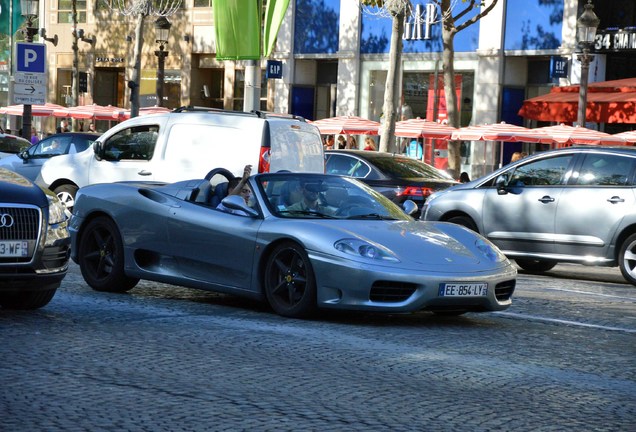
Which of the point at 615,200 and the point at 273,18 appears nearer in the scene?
the point at 615,200

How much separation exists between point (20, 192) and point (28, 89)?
679 inches

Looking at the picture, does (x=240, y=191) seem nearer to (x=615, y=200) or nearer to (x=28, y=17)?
(x=615, y=200)

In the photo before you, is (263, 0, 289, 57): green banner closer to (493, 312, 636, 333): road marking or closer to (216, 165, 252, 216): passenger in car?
(216, 165, 252, 216): passenger in car

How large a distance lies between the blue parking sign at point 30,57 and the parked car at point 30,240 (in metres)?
16.9

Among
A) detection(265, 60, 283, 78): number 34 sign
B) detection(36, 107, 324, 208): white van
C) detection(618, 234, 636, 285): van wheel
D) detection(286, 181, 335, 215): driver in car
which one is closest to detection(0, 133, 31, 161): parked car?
detection(265, 60, 283, 78): number 34 sign

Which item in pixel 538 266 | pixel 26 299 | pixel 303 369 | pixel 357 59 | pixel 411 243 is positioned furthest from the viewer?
pixel 357 59

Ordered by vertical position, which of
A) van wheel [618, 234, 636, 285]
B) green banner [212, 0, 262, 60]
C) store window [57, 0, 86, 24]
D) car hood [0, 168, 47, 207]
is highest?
store window [57, 0, 86, 24]

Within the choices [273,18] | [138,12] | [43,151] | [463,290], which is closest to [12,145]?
[43,151]

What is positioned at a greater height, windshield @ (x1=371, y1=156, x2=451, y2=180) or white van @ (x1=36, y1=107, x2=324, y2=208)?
white van @ (x1=36, y1=107, x2=324, y2=208)

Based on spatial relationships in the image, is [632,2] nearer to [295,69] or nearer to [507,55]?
[507,55]

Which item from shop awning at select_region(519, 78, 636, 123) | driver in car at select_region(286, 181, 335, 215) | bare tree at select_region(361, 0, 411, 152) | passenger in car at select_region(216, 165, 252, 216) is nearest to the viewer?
driver in car at select_region(286, 181, 335, 215)

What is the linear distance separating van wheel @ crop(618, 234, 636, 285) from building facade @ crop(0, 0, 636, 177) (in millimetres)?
19727

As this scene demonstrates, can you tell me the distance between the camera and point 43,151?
23.9 metres

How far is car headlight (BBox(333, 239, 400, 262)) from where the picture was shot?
33.0ft
